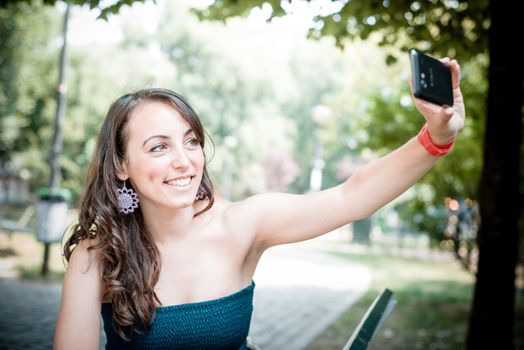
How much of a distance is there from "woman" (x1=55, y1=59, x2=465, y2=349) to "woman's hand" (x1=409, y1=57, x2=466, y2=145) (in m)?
0.14

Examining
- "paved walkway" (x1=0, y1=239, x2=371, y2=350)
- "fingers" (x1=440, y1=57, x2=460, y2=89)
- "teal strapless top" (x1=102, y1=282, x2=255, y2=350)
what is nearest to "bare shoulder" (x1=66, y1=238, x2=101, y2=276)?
"teal strapless top" (x1=102, y1=282, x2=255, y2=350)

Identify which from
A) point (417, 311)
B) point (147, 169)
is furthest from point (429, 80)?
point (417, 311)

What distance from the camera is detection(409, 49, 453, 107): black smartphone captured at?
1.60 metres

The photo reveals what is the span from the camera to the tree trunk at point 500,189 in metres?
3.96

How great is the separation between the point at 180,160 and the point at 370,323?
955 mm

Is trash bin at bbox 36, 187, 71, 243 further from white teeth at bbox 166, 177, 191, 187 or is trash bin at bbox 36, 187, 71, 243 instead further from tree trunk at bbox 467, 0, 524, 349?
white teeth at bbox 166, 177, 191, 187

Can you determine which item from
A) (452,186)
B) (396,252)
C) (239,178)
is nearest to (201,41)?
(239,178)

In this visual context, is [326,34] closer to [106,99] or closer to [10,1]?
[10,1]

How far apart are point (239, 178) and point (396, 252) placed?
483 inches

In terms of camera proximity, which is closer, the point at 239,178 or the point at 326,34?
the point at 326,34

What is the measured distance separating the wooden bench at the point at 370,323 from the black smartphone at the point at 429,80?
0.82 meters

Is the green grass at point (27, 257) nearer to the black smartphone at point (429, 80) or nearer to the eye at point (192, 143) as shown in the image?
the eye at point (192, 143)

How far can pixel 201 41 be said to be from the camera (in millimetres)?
28719

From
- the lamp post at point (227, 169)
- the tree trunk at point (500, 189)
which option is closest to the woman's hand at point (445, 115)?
the tree trunk at point (500, 189)
